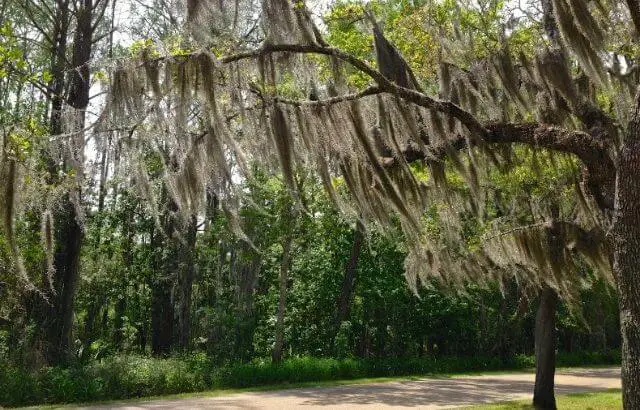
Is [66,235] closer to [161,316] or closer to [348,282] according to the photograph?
[161,316]

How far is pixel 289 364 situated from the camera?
1638 centimetres

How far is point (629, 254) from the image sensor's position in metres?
4.57

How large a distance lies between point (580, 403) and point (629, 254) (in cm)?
810

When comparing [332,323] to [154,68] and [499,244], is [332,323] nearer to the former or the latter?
[499,244]

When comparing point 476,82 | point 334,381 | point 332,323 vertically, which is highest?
point 476,82

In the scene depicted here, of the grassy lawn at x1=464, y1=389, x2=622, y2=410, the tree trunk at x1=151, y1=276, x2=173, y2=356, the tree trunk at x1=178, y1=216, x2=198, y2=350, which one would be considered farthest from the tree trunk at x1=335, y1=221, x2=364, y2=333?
the grassy lawn at x1=464, y1=389, x2=622, y2=410

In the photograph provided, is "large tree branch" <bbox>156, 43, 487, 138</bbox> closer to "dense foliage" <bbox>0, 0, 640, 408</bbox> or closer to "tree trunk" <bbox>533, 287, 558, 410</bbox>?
"dense foliage" <bbox>0, 0, 640, 408</bbox>

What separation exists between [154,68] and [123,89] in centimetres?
28

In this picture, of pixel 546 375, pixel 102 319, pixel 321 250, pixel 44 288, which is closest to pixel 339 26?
pixel 546 375

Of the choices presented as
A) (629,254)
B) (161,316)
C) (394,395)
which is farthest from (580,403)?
(161,316)

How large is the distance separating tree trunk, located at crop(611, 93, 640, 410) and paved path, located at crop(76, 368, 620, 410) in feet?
23.5

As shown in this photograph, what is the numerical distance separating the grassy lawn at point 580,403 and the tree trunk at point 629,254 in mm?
6677

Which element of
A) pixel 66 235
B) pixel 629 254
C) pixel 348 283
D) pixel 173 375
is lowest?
pixel 173 375

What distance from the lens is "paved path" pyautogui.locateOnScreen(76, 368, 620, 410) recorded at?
11.5 metres
